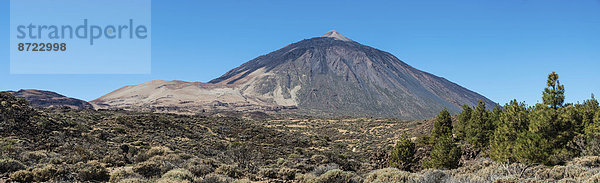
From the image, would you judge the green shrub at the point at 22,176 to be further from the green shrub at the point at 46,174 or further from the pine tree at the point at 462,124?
the pine tree at the point at 462,124

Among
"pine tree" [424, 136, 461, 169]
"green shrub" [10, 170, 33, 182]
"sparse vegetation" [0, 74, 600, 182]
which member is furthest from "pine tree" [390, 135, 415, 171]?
"green shrub" [10, 170, 33, 182]

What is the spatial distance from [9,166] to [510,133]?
24.1m

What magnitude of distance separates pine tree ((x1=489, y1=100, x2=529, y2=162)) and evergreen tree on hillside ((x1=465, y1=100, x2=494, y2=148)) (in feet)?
14.6

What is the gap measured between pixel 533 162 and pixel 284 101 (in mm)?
160901

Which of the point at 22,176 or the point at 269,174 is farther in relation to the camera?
the point at 269,174

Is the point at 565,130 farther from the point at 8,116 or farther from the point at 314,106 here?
Answer: the point at 314,106

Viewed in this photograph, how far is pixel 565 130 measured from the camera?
17.7 metres

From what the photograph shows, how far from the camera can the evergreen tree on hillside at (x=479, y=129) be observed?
84.0 ft

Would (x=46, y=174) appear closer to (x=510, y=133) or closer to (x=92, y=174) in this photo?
(x=92, y=174)

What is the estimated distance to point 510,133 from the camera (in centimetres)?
1922

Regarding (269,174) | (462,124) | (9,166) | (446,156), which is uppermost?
(9,166)

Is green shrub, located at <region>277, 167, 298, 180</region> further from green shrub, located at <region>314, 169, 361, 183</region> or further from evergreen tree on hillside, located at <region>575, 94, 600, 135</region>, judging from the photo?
evergreen tree on hillside, located at <region>575, 94, 600, 135</region>

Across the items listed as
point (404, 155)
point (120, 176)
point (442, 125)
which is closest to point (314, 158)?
point (404, 155)

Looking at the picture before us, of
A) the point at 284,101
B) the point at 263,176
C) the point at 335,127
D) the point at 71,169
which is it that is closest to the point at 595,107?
the point at 263,176
